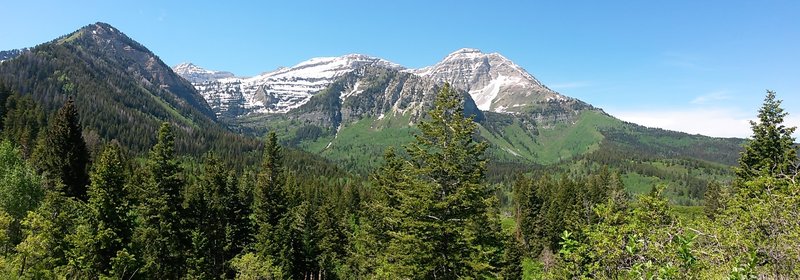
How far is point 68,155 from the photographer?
48312 millimetres

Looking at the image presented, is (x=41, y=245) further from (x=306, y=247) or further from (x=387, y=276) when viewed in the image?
(x=306, y=247)

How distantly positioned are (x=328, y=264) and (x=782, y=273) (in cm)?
6244

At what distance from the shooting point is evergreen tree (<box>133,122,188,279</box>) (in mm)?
37875

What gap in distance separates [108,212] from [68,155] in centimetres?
2344

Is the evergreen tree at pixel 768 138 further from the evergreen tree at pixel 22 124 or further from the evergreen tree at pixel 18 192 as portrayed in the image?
the evergreen tree at pixel 22 124

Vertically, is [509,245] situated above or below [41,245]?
below

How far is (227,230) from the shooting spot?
59.4 m

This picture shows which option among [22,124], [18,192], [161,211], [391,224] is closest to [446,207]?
[391,224]

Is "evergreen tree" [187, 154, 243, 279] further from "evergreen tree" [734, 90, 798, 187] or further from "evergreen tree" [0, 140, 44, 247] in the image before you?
"evergreen tree" [734, 90, 798, 187]

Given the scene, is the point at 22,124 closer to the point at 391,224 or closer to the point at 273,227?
the point at 273,227

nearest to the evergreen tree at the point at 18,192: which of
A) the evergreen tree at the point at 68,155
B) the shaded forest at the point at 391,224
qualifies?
the shaded forest at the point at 391,224

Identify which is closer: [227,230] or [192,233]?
[192,233]

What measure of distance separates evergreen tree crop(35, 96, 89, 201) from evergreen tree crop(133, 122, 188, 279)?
614 inches

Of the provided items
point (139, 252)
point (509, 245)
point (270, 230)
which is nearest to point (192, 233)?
point (139, 252)
